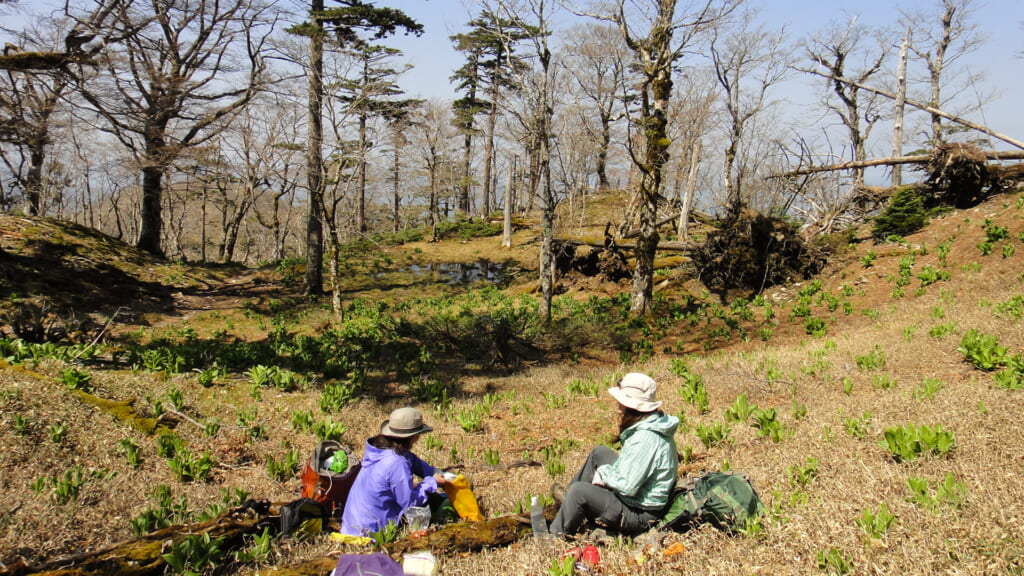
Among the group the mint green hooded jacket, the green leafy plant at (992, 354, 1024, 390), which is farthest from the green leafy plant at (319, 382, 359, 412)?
the green leafy plant at (992, 354, 1024, 390)

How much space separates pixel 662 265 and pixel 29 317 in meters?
17.2

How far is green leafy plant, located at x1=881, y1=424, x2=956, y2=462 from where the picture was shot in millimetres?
4266

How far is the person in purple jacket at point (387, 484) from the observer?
14.8 ft

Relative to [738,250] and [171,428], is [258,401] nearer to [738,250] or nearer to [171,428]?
[171,428]

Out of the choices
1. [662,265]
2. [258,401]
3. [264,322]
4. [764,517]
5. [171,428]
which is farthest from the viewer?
[662,265]

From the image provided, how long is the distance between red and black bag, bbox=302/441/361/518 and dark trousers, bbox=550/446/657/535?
200 centimetres

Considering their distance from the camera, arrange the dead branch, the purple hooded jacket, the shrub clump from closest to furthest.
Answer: the purple hooded jacket, the dead branch, the shrub clump

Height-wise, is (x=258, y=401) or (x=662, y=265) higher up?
(x=662, y=265)

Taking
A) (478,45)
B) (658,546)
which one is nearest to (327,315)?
(658,546)

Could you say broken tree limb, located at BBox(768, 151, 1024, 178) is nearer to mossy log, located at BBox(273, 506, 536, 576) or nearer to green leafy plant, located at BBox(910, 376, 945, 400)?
green leafy plant, located at BBox(910, 376, 945, 400)

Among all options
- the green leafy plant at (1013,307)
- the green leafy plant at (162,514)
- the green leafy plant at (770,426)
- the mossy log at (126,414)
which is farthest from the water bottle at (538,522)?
the green leafy plant at (1013,307)

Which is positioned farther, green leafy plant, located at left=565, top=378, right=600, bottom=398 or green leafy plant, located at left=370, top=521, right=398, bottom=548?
green leafy plant, located at left=565, top=378, right=600, bottom=398

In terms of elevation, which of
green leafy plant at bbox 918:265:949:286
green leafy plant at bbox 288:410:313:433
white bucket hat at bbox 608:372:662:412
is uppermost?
green leafy plant at bbox 918:265:949:286

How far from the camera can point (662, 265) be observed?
19.4 m
